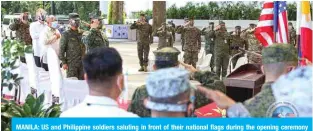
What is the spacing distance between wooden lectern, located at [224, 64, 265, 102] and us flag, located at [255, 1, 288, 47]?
42 cm

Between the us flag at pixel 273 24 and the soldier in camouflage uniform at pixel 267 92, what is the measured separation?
55.3 inches

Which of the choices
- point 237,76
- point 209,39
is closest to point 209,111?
point 237,76

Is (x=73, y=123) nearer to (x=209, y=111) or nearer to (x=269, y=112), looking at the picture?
(x=269, y=112)

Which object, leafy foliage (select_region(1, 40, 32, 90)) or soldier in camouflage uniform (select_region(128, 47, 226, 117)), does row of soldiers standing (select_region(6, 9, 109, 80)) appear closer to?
leafy foliage (select_region(1, 40, 32, 90))

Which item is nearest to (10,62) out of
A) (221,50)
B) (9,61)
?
(9,61)

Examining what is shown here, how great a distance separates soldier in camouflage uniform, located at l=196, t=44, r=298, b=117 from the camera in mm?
2234

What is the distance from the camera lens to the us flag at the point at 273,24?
3891mm

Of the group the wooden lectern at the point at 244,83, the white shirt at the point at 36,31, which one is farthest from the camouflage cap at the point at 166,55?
the white shirt at the point at 36,31

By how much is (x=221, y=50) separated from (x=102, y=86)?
7568 millimetres

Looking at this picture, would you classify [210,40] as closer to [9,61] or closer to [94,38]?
[94,38]

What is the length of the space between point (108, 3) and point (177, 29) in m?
7.95

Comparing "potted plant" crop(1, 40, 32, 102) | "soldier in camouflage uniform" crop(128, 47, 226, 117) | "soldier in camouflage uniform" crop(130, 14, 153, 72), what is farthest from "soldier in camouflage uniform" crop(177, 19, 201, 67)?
"soldier in camouflage uniform" crop(128, 47, 226, 117)

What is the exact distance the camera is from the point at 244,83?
3348 mm

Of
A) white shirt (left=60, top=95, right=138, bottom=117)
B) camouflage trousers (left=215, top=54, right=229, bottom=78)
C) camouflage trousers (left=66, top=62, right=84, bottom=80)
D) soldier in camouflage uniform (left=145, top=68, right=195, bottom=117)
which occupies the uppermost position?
soldier in camouflage uniform (left=145, top=68, right=195, bottom=117)
